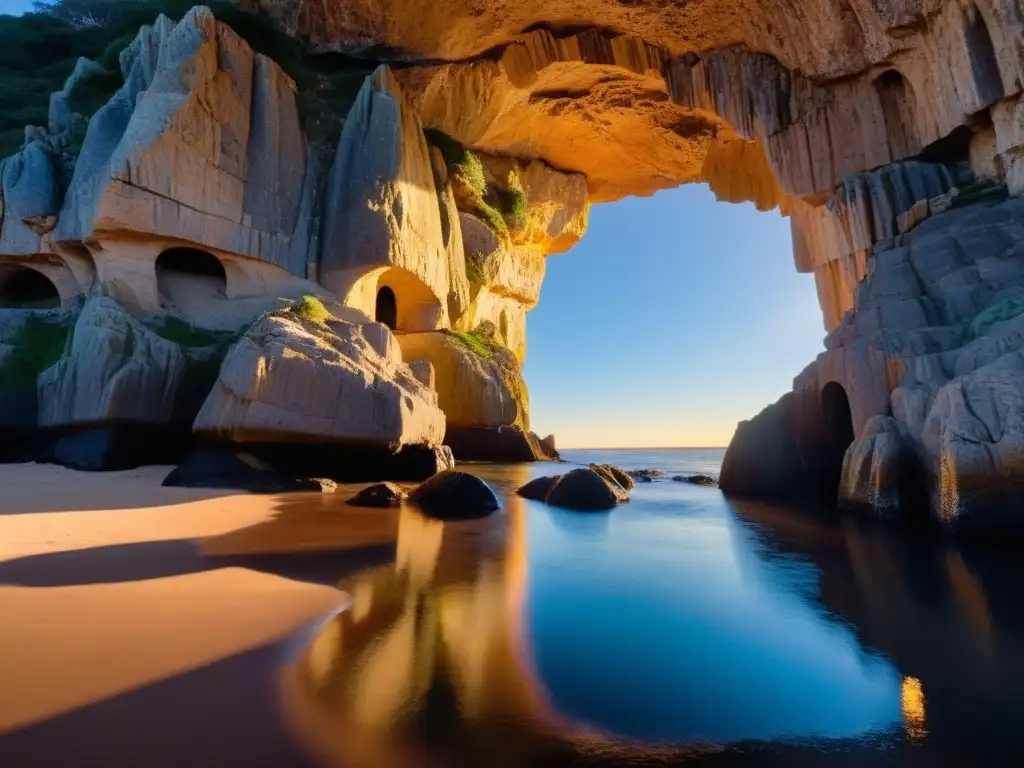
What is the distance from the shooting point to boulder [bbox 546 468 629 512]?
432 inches

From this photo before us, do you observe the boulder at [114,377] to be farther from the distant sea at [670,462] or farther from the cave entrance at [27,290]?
the distant sea at [670,462]

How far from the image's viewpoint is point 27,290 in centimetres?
1961

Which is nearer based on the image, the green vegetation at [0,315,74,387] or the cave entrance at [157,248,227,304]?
the green vegetation at [0,315,74,387]

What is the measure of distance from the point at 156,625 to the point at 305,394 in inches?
329

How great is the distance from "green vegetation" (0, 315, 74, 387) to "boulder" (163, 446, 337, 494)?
6004 millimetres

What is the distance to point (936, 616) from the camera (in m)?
4.59

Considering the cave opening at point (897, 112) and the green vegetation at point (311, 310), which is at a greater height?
the cave opening at point (897, 112)

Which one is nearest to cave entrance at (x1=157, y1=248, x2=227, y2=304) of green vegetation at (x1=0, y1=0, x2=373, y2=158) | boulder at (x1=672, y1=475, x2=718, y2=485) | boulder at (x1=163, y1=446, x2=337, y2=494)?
green vegetation at (x1=0, y1=0, x2=373, y2=158)

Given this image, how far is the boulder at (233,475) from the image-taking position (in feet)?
35.8

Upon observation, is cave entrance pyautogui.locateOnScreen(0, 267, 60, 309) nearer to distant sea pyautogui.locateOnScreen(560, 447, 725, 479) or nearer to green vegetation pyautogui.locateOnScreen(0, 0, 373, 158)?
green vegetation pyautogui.locateOnScreen(0, 0, 373, 158)

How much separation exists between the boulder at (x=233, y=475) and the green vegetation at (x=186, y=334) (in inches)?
156

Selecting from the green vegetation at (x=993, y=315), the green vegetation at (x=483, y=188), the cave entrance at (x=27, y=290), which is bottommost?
the green vegetation at (x=993, y=315)

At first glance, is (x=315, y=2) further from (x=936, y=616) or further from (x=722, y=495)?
(x=936, y=616)

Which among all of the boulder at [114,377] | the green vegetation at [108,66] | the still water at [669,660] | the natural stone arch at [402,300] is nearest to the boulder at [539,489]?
the still water at [669,660]
